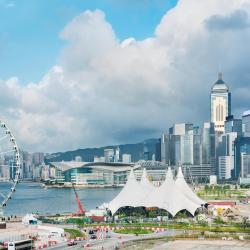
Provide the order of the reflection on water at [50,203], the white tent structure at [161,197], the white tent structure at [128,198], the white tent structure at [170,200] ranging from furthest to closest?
the reflection on water at [50,203], the white tent structure at [128,198], the white tent structure at [161,197], the white tent structure at [170,200]

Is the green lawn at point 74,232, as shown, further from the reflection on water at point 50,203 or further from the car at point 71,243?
the reflection on water at point 50,203

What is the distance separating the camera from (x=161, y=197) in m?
60.6

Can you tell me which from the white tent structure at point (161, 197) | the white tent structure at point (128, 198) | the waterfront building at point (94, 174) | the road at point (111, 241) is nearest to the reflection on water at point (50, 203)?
the white tent structure at point (128, 198)

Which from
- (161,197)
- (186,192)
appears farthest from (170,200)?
(186,192)

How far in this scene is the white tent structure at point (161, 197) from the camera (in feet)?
194

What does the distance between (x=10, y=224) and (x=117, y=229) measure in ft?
32.1

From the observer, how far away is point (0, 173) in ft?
570

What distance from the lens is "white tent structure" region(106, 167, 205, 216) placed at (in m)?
59.2

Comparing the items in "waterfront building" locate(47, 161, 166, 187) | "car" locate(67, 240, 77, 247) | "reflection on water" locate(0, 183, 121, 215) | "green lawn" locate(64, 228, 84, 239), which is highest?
"waterfront building" locate(47, 161, 166, 187)

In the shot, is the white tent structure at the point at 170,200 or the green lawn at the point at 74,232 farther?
the white tent structure at the point at 170,200


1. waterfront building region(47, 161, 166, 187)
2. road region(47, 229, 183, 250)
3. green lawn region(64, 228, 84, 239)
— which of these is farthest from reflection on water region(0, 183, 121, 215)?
waterfront building region(47, 161, 166, 187)

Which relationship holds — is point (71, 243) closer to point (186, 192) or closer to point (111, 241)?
point (111, 241)

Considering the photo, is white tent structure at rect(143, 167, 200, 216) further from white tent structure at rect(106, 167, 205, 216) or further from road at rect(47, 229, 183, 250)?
road at rect(47, 229, 183, 250)

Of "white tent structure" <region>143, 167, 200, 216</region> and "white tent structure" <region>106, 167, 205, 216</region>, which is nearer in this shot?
"white tent structure" <region>143, 167, 200, 216</region>
